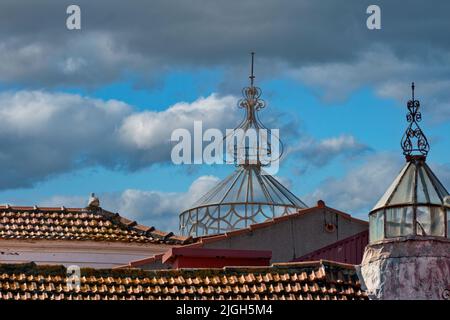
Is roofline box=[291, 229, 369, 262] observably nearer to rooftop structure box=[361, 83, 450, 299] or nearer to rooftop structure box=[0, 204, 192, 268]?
rooftop structure box=[0, 204, 192, 268]

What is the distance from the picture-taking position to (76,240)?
122 ft

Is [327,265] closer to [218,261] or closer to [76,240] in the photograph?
[218,261]

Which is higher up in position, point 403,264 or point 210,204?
point 210,204

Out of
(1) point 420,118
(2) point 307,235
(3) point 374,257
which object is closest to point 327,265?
(3) point 374,257

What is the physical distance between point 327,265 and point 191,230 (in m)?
10.5

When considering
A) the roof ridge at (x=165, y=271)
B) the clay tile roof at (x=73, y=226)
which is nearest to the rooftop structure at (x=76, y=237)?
the clay tile roof at (x=73, y=226)

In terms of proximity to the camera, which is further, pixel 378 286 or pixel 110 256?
pixel 110 256

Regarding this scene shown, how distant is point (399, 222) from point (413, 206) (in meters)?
0.44

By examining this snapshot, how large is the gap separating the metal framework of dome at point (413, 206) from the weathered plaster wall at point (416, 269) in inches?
8.6

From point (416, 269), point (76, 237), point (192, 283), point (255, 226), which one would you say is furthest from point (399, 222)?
point (76, 237)

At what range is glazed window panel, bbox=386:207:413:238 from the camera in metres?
28.8

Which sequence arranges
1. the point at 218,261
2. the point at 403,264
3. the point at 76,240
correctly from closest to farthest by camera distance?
the point at 403,264, the point at 218,261, the point at 76,240

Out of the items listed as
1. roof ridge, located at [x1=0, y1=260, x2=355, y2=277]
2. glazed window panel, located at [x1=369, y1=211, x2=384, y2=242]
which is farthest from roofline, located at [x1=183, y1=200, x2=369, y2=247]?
glazed window panel, located at [x1=369, y1=211, x2=384, y2=242]

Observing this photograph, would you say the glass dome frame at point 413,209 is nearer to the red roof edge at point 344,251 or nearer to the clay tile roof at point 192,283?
the clay tile roof at point 192,283
